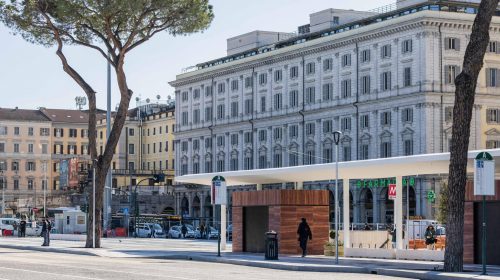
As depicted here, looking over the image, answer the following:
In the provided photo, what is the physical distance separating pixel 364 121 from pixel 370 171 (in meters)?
67.9

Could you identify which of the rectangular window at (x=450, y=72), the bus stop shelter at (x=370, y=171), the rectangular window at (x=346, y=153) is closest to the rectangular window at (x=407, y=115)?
the rectangular window at (x=450, y=72)

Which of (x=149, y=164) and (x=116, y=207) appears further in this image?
(x=149, y=164)

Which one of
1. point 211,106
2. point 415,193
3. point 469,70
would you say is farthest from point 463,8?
point 469,70

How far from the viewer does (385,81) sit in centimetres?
10725

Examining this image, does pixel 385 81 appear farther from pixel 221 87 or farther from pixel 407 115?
pixel 221 87

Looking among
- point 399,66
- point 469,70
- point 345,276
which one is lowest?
point 345,276

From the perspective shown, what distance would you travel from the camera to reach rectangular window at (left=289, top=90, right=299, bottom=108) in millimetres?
121394

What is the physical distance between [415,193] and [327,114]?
16.1m

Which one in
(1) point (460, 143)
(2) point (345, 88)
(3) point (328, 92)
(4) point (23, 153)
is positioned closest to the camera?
(1) point (460, 143)

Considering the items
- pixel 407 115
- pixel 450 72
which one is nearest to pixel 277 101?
pixel 407 115

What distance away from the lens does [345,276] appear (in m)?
33.2

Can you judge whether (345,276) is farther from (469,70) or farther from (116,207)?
(116,207)

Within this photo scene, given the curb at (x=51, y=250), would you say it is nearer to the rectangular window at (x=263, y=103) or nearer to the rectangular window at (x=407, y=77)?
the rectangular window at (x=407, y=77)

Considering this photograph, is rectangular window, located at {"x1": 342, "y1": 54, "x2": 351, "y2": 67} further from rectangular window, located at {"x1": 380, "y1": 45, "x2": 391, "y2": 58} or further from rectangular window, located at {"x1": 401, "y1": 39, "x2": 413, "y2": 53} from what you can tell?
rectangular window, located at {"x1": 401, "y1": 39, "x2": 413, "y2": 53}
